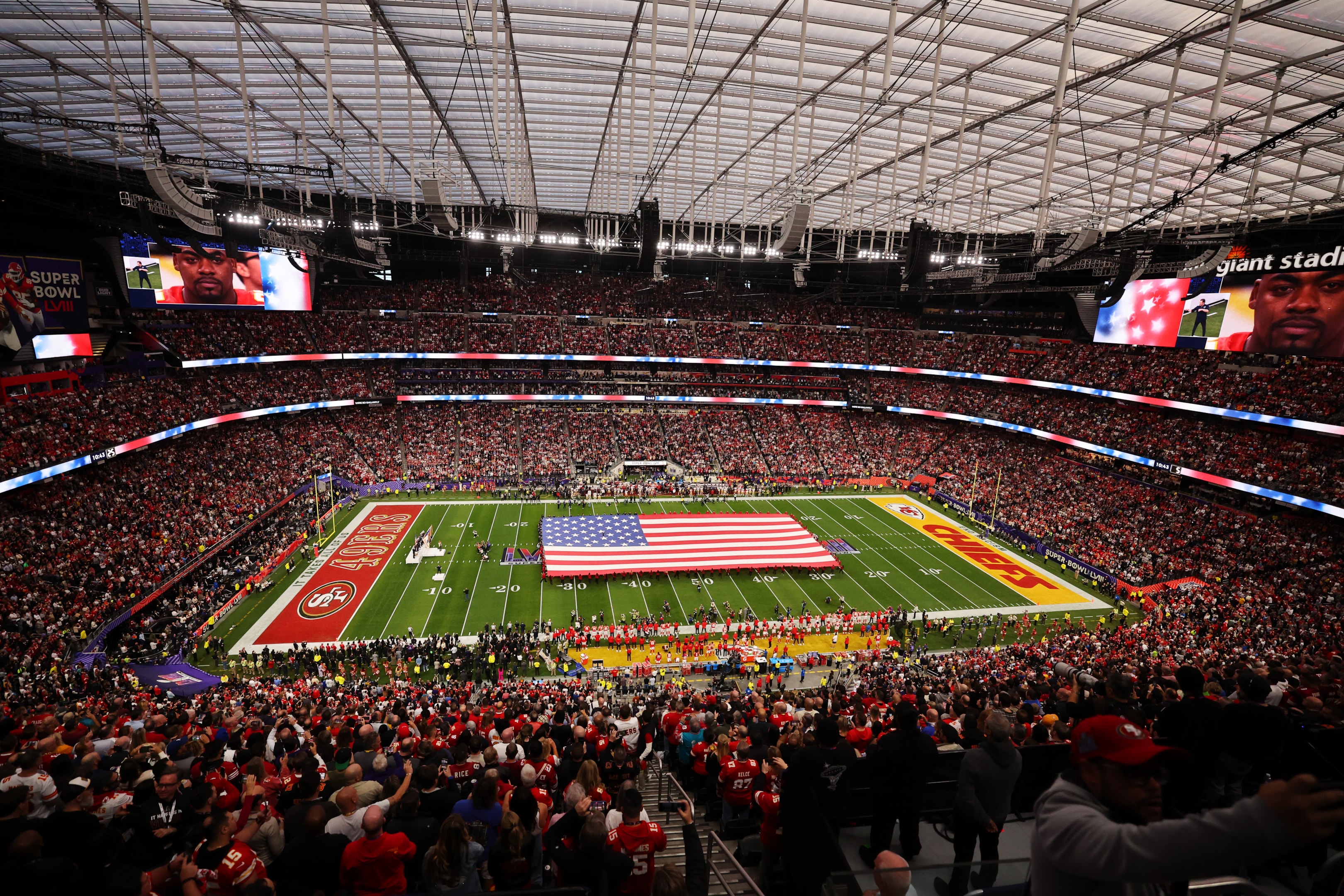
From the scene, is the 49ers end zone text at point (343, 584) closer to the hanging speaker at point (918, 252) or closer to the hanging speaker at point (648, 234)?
the hanging speaker at point (648, 234)

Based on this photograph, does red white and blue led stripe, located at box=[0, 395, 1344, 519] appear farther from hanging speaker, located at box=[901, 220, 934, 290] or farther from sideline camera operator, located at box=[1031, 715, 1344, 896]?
sideline camera operator, located at box=[1031, 715, 1344, 896]

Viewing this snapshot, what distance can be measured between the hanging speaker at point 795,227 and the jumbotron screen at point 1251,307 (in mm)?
17694

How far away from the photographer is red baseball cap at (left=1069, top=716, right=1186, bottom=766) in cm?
209

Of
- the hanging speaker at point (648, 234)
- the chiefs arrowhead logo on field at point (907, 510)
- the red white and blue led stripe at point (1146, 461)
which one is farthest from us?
Answer: the chiefs arrowhead logo on field at point (907, 510)

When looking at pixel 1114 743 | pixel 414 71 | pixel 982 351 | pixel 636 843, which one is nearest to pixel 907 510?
pixel 982 351

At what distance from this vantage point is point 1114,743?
2.16m

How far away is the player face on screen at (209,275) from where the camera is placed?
3309 cm

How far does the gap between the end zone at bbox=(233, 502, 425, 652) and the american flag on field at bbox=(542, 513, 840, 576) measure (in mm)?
7927

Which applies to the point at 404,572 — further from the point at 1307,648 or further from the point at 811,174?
the point at 1307,648

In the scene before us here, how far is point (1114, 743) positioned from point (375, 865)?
4.59 meters

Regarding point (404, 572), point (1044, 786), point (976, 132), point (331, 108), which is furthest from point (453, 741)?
point (976, 132)

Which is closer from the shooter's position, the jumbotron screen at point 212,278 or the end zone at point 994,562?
the end zone at point 994,562

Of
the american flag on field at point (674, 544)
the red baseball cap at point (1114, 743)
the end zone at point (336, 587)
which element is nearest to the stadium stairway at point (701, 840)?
the red baseball cap at point (1114, 743)

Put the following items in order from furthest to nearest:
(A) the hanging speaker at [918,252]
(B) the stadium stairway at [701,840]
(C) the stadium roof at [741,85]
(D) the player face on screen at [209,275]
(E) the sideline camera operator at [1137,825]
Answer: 1. (D) the player face on screen at [209,275]
2. (A) the hanging speaker at [918,252]
3. (C) the stadium roof at [741,85]
4. (B) the stadium stairway at [701,840]
5. (E) the sideline camera operator at [1137,825]
